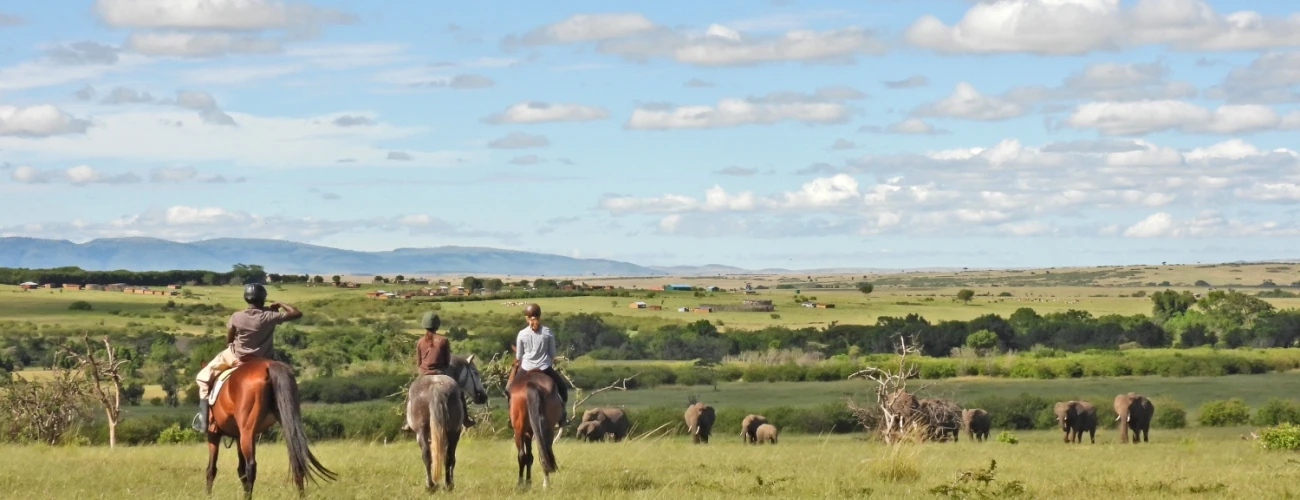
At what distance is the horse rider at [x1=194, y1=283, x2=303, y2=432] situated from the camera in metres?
15.3

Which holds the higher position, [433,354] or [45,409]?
[433,354]

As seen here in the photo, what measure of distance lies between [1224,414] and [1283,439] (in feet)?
70.0

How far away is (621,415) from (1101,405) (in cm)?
1729

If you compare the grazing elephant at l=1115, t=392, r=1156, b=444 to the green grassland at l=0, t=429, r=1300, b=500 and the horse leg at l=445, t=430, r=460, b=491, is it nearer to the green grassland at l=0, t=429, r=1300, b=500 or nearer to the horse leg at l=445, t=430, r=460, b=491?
the green grassland at l=0, t=429, r=1300, b=500

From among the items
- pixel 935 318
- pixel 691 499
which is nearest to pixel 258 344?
pixel 691 499

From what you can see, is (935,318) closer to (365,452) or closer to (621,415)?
(621,415)

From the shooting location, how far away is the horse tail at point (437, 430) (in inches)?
645

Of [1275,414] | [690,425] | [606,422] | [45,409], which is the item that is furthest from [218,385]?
[1275,414]

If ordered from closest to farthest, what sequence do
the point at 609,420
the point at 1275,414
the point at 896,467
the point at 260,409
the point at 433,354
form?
the point at 260,409, the point at 433,354, the point at 896,467, the point at 609,420, the point at 1275,414

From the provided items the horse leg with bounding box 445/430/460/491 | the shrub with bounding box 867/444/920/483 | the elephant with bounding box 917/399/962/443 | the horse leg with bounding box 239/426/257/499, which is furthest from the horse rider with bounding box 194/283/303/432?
the elephant with bounding box 917/399/962/443

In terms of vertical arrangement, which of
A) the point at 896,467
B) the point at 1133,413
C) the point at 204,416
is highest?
the point at 204,416

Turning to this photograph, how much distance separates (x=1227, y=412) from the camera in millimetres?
47562

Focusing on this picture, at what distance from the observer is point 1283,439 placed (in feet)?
88.6

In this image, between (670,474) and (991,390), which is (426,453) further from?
(991,390)
